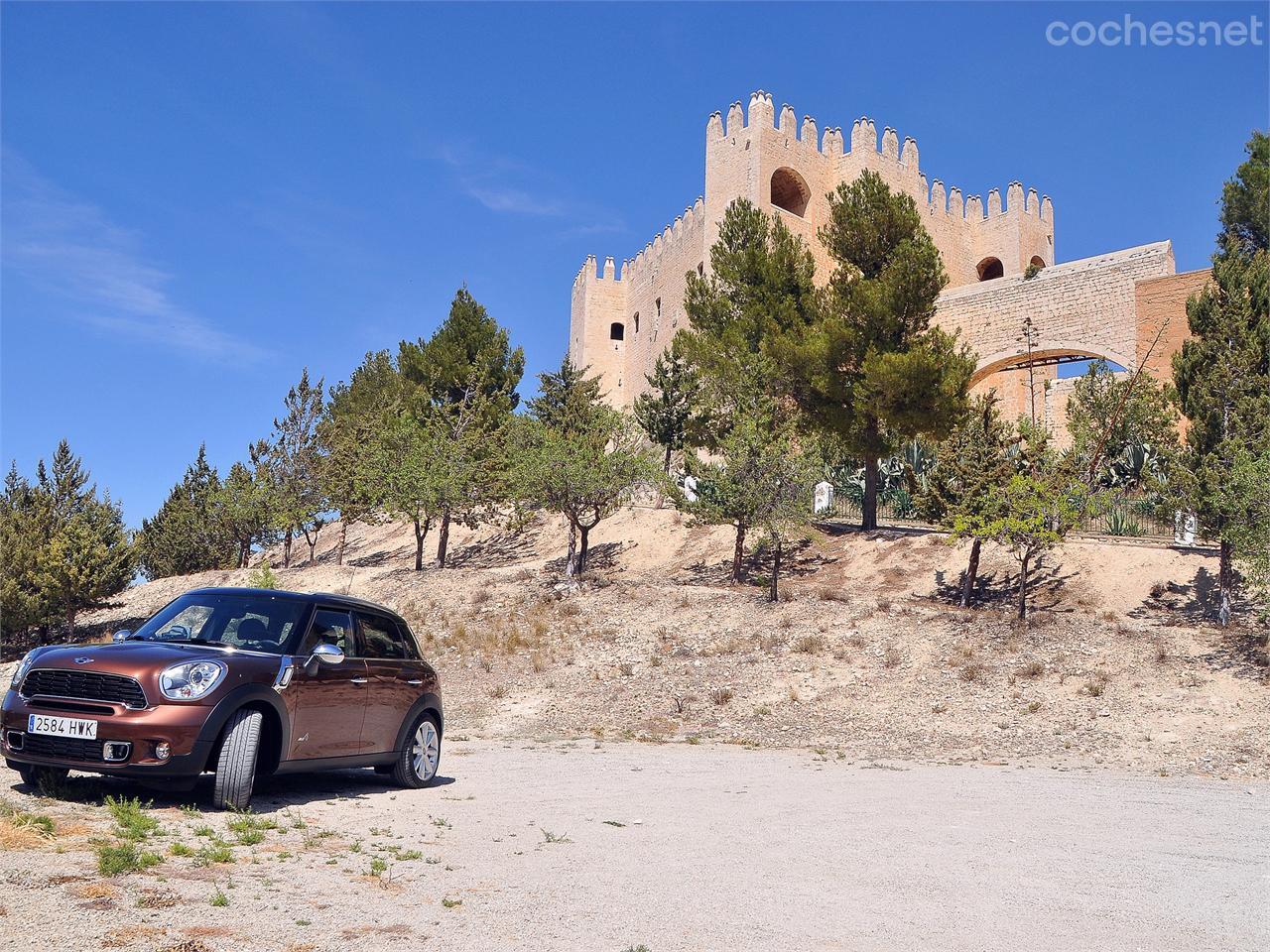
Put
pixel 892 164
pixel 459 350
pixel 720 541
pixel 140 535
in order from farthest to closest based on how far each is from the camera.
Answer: pixel 892 164 → pixel 459 350 → pixel 140 535 → pixel 720 541

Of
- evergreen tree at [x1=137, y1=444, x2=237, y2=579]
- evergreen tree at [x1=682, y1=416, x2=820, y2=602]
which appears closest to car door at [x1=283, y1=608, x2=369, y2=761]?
evergreen tree at [x1=682, y1=416, x2=820, y2=602]

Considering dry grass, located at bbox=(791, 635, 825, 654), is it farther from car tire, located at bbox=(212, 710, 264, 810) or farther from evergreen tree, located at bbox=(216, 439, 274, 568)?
evergreen tree, located at bbox=(216, 439, 274, 568)

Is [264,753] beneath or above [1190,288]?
beneath

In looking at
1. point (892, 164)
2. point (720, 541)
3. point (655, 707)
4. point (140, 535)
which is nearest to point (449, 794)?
point (655, 707)

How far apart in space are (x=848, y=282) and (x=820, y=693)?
13.0m

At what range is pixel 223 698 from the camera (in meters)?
6.34

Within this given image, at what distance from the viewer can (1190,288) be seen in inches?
1319

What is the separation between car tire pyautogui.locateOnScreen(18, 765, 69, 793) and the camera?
656 centimetres

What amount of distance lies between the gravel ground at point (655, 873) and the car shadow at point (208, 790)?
0.15ft

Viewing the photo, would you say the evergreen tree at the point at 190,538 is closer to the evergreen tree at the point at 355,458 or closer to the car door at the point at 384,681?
the evergreen tree at the point at 355,458

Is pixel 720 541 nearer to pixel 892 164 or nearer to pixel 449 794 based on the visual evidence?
pixel 449 794

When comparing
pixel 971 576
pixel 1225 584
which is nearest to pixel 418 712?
pixel 971 576

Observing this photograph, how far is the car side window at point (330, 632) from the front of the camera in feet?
23.9

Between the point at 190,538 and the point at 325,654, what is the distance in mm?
34659
